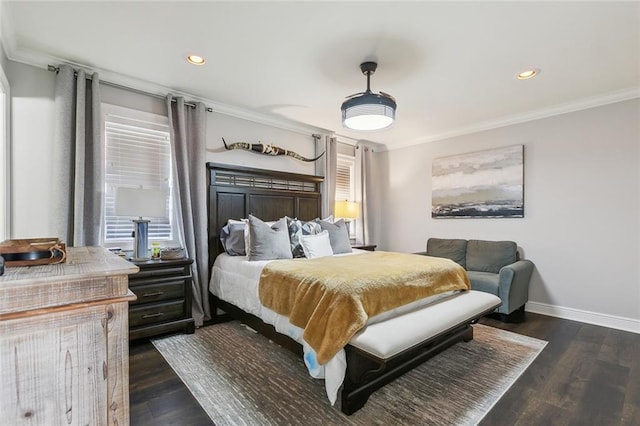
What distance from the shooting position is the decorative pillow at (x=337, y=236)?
12.4 feet

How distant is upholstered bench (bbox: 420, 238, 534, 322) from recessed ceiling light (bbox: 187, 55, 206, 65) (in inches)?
148

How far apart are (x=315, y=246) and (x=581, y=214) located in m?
3.15

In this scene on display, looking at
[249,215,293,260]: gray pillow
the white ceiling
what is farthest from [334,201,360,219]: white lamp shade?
the white ceiling

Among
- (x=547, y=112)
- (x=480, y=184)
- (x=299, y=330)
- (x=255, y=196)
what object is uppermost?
(x=547, y=112)

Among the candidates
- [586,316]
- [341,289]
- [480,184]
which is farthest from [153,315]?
[586,316]

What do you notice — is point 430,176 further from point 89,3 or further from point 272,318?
point 89,3

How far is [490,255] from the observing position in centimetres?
399

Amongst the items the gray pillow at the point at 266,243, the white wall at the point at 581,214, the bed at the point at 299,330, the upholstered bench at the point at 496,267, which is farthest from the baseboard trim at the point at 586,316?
the gray pillow at the point at 266,243

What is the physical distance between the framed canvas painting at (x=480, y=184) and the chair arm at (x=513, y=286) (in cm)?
86

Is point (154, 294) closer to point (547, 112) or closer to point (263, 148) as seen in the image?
point (263, 148)

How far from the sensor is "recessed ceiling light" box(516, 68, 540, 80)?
2.82m

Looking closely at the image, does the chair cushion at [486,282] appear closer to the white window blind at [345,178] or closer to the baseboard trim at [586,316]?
the baseboard trim at [586,316]

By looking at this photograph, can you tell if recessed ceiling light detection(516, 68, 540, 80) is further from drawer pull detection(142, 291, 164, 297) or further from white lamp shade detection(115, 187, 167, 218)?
drawer pull detection(142, 291, 164, 297)

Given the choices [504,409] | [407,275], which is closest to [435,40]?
[407,275]
